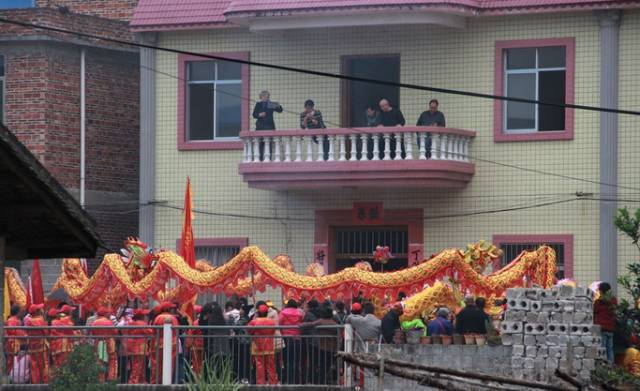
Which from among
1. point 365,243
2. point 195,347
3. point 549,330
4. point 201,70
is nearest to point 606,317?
point 549,330

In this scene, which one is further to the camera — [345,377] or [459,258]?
[459,258]

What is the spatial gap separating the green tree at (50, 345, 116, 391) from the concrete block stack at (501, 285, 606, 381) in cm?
575

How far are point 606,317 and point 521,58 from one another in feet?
29.7

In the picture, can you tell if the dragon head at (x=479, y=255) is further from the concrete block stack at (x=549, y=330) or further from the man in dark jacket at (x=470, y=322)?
the concrete block stack at (x=549, y=330)

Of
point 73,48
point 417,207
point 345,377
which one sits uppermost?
point 73,48

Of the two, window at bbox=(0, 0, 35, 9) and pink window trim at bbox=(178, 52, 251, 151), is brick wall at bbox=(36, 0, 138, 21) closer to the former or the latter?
window at bbox=(0, 0, 35, 9)

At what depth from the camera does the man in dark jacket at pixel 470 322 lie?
27.0 meters

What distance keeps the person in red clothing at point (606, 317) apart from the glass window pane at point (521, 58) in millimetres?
8655

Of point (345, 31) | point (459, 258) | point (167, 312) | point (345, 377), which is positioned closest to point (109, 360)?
point (167, 312)

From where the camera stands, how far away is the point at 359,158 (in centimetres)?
3441

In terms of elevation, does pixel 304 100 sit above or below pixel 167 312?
above

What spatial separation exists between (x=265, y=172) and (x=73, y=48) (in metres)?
4.95

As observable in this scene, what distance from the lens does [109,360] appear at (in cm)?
2688

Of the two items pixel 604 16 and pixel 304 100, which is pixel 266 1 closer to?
pixel 304 100
